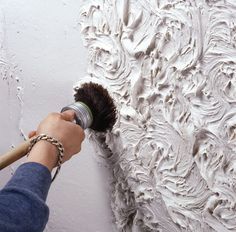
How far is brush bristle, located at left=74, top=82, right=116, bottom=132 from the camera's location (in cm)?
77

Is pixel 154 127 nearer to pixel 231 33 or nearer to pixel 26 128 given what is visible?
pixel 231 33

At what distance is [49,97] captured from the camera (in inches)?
35.8

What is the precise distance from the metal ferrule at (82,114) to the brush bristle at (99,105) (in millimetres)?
15

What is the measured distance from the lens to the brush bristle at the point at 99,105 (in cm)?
77

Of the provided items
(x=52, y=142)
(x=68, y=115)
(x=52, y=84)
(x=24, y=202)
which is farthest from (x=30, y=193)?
(x=52, y=84)

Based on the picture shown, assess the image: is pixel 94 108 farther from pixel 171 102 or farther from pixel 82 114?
pixel 171 102

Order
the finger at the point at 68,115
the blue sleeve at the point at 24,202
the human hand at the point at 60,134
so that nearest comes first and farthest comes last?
1. the blue sleeve at the point at 24,202
2. the human hand at the point at 60,134
3. the finger at the point at 68,115

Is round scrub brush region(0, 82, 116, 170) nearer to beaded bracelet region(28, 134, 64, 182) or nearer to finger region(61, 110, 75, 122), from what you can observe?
finger region(61, 110, 75, 122)

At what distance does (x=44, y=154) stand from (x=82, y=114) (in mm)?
193

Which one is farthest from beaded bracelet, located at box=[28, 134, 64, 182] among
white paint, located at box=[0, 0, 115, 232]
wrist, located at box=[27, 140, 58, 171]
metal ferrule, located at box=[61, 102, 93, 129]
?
white paint, located at box=[0, 0, 115, 232]

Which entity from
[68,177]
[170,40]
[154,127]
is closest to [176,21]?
[170,40]

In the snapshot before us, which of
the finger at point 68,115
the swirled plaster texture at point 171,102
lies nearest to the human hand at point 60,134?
the finger at point 68,115

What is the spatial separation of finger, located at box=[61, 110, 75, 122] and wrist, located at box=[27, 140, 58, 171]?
109mm

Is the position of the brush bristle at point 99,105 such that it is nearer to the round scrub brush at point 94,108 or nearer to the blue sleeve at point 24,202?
the round scrub brush at point 94,108
